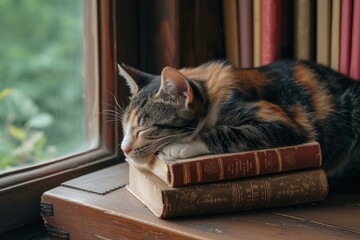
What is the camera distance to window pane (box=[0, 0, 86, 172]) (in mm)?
1107

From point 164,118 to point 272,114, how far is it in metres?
0.22

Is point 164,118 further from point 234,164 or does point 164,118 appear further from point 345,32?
point 345,32

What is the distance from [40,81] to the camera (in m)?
1.19

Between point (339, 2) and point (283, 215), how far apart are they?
583 millimetres

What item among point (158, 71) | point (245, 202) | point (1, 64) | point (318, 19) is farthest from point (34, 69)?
point (318, 19)

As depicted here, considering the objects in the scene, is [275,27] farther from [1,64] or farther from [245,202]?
[1,64]

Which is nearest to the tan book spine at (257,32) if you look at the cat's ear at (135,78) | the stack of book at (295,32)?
the stack of book at (295,32)

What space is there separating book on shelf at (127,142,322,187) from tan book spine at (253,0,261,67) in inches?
16.5

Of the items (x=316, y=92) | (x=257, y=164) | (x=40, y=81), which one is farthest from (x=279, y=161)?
(x=40, y=81)

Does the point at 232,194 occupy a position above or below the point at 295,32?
below

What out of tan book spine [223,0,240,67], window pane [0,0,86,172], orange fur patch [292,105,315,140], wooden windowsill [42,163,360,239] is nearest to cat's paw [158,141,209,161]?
wooden windowsill [42,163,360,239]

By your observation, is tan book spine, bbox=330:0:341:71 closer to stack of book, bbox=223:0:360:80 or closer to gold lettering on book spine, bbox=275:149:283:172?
stack of book, bbox=223:0:360:80

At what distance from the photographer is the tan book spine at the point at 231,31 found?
52.8 inches

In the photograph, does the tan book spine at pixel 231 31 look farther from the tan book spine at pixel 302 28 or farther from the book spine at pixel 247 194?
the book spine at pixel 247 194
